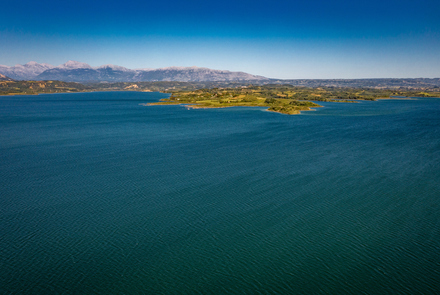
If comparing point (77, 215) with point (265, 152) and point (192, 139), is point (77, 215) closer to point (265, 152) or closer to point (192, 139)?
point (265, 152)

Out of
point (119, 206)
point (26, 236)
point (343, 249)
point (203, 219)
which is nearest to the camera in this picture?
point (343, 249)

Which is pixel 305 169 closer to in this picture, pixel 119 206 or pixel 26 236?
pixel 119 206

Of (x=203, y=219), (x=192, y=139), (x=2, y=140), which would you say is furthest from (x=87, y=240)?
(x=2, y=140)

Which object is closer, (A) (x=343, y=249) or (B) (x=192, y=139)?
(A) (x=343, y=249)

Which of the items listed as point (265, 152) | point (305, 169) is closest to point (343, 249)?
point (305, 169)

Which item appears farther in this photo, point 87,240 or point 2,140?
point 2,140

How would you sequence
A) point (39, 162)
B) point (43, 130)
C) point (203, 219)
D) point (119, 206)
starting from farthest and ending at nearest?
point (43, 130) → point (39, 162) → point (119, 206) → point (203, 219)
